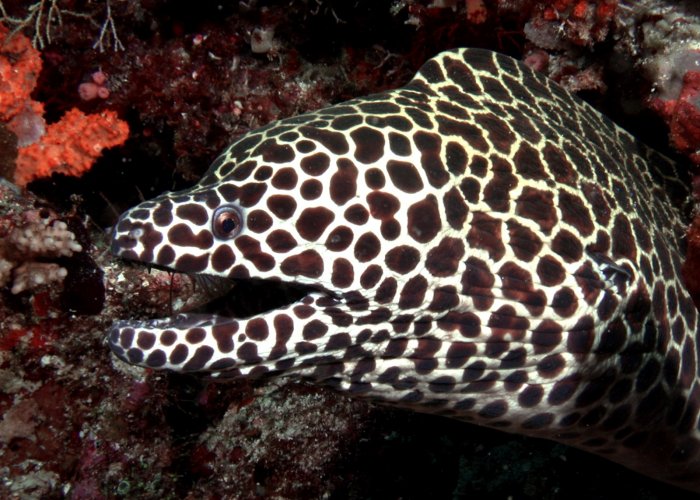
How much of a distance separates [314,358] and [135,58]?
2.59 m

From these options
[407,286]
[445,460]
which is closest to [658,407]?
[445,460]

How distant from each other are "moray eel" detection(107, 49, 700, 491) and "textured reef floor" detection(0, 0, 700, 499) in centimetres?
55

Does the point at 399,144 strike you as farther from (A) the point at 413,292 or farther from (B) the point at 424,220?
(A) the point at 413,292

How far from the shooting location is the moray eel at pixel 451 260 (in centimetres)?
252

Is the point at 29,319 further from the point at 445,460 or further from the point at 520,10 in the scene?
the point at 520,10

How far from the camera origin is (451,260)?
2758mm

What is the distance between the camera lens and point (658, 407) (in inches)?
141

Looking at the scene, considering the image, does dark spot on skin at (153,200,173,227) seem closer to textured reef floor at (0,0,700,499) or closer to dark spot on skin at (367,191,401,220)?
dark spot on skin at (367,191,401,220)

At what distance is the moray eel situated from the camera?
2.52m

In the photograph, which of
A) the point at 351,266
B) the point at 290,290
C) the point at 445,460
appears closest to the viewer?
the point at 351,266

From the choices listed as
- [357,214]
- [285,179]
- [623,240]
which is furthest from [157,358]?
[623,240]

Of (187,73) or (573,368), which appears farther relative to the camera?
(187,73)

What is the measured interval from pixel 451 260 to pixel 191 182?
2.64 metres

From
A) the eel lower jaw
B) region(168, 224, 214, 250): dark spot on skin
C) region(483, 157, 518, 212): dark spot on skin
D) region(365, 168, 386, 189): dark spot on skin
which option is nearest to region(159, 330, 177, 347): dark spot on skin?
the eel lower jaw
